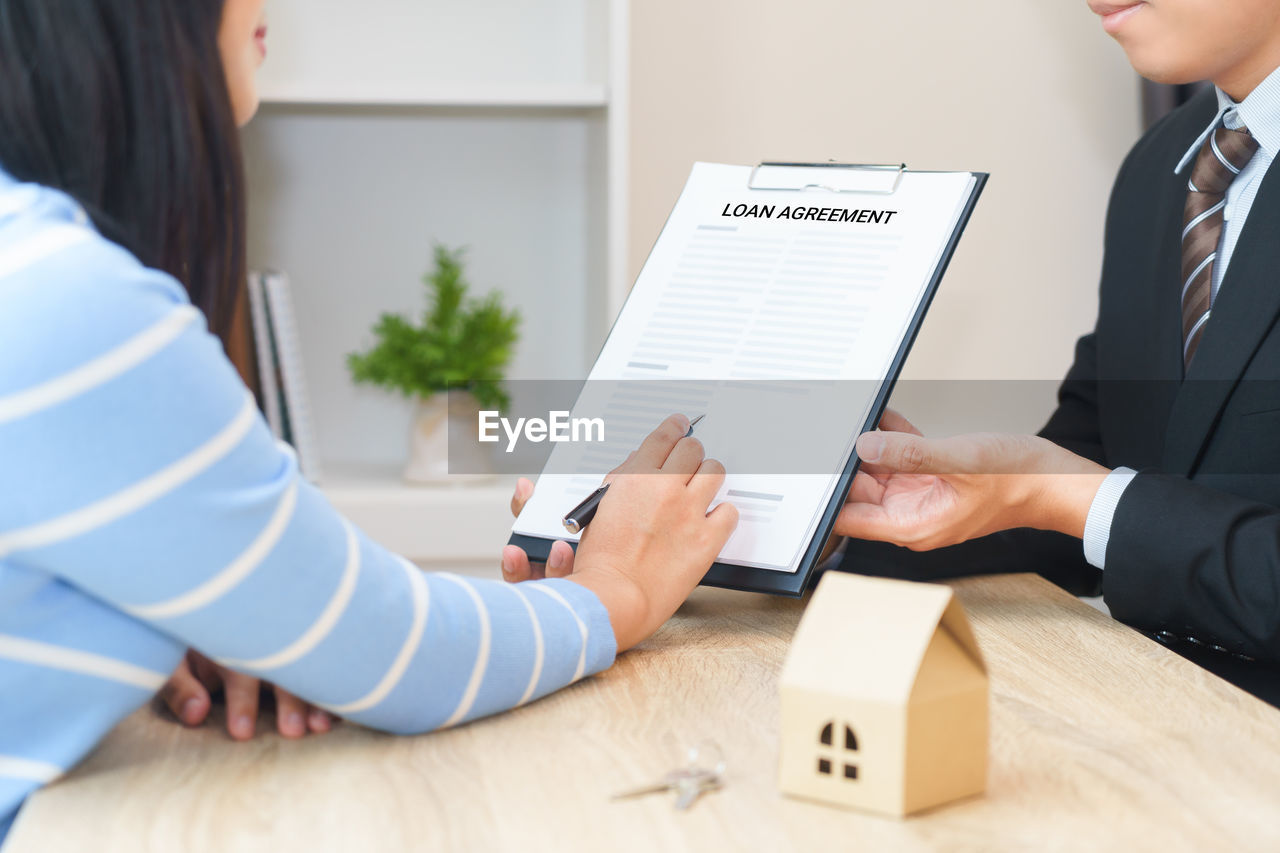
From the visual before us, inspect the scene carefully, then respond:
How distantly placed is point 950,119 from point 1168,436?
3.38 feet

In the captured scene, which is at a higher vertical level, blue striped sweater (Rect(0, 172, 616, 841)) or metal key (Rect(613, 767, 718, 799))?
blue striped sweater (Rect(0, 172, 616, 841))

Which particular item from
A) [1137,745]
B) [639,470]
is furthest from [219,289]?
[1137,745]

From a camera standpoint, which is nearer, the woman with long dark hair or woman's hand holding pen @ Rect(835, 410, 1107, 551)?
the woman with long dark hair

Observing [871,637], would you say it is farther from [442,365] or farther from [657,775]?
[442,365]

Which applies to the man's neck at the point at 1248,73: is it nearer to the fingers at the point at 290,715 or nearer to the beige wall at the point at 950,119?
the beige wall at the point at 950,119

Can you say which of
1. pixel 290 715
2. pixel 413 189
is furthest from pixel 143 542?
pixel 413 189

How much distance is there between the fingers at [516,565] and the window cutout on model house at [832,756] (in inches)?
15.5

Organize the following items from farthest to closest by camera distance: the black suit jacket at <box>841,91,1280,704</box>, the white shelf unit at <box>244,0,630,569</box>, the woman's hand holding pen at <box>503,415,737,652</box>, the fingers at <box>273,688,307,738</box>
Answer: the white shelf unit at <box>244,0,630,569</box> < the black suit jacket at <box>841,91,1280,704</box> < the woman's hand holding pen at <box>503,415,737,652</box> < the fingers at <box>273,688,307,738</box>

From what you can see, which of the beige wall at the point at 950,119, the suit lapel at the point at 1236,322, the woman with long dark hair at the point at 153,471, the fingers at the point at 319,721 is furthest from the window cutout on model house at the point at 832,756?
the beige wall at the point at 950,119

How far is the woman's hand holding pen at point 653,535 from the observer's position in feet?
2.67

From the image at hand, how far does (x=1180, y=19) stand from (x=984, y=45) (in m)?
0.93

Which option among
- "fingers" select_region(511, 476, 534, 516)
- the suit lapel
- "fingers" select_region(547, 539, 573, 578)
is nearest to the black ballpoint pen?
"fingers" select_region(547, 539, 573, 578)

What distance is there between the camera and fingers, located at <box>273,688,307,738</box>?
678 mm

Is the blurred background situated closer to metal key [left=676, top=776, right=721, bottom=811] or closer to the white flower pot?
the white flower pot
